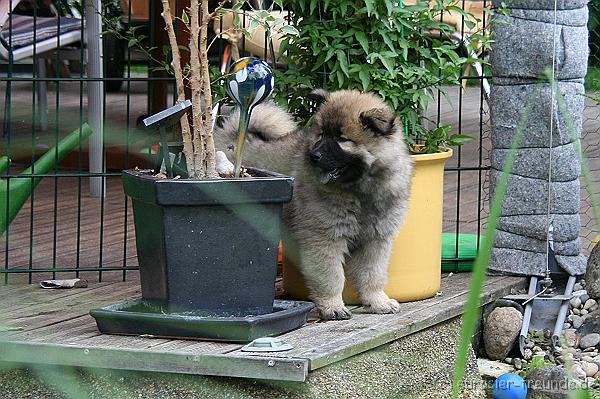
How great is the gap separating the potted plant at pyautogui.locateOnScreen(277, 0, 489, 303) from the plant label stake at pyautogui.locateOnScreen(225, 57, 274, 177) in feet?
2.08

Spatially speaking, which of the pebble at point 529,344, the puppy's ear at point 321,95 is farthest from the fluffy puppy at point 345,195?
the pebble at point 529,344

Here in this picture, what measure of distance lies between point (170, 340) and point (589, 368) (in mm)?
1893

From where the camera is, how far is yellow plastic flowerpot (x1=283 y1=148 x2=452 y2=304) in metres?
3.85

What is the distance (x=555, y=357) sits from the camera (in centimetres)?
427

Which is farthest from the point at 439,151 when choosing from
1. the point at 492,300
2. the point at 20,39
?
the point at 20,39

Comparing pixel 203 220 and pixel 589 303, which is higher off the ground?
pixel 203 220

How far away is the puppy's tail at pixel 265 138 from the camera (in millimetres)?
3736

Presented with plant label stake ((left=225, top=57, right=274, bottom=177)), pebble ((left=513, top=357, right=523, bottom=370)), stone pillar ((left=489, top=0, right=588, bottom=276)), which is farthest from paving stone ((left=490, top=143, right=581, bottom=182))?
plant label stake ((left=225, top=57, right=274, bottom=177))

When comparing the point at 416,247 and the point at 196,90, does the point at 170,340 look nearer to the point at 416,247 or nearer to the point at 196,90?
the point at 196,90

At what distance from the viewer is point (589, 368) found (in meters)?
4.08

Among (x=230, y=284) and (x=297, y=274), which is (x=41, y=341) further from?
(x=297, y=274)

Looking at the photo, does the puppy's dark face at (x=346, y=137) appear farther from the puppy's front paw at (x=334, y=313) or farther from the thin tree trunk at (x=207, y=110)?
the puppy's front paw at (x=334, y=313)

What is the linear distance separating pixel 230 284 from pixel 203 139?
1.59 feet

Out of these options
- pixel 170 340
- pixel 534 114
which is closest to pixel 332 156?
pixel 170 340
